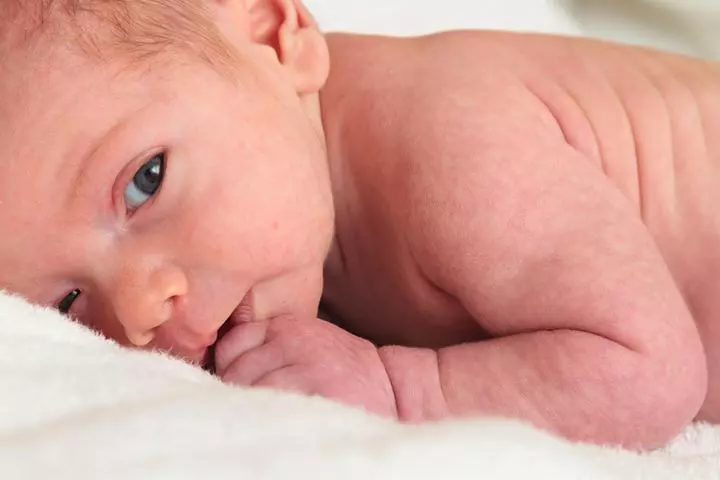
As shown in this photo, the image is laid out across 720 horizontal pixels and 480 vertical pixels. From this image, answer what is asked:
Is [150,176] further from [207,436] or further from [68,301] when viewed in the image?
[207,436]

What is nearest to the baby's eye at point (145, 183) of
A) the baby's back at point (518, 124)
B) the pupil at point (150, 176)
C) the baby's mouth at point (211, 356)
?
the pupil at point (150, 176)

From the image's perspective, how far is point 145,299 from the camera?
75 centimetres

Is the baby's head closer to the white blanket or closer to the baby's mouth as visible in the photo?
the baby's mouth

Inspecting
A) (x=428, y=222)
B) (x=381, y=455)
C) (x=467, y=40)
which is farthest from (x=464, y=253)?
(x=381, y=455)

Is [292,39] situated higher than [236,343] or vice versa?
[292,39]

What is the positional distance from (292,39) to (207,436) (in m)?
0.59

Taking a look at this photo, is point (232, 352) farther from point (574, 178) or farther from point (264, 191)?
point (574, 178)

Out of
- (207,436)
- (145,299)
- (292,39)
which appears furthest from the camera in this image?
(292,39)

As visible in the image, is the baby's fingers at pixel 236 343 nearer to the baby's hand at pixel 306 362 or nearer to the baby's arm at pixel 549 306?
the baby's hand at pixel 306 362

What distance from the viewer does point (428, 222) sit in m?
0.88

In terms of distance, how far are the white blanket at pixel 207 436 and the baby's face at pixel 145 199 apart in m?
0.17

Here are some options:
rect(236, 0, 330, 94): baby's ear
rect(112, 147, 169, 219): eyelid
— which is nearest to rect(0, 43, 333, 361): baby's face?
rect(112, 147, 169, 219): eyelid

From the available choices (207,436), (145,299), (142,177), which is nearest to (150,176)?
(142,177)

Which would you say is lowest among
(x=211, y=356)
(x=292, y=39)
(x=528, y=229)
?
(x=211, y=356)
